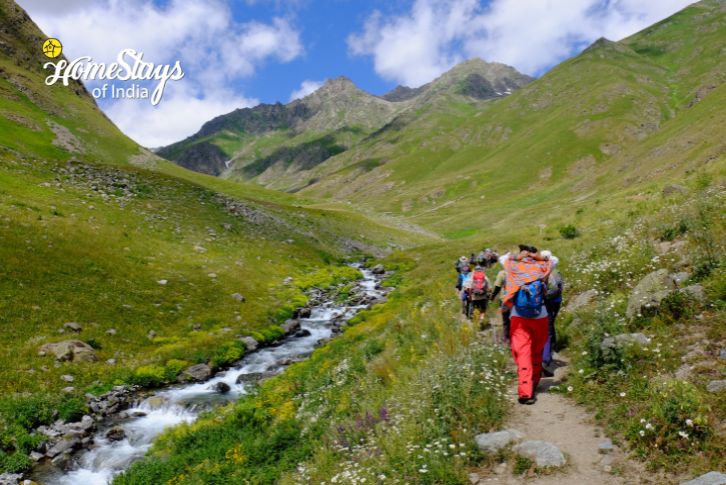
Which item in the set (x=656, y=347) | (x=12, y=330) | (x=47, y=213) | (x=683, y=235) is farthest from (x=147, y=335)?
(x=683, y=235)

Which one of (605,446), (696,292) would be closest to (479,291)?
(696,292)

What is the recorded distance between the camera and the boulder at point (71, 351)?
1959 cm

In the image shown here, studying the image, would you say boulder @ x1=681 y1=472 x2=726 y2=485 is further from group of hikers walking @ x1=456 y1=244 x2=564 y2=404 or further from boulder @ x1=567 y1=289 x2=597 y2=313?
boulder @ x1=567 y1=289 x2=597 y2=313

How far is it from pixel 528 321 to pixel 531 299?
0.53m

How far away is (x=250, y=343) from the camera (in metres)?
25.6

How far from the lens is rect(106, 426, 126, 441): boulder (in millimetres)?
15781

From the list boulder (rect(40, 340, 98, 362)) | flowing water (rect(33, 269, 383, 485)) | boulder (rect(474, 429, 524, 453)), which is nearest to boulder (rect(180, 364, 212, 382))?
flowing water (rect(33, 269, 383, 485))

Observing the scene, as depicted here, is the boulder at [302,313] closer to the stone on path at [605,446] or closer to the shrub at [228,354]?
the shrub at [228,354]

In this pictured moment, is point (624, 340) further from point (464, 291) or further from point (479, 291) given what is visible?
point (464, 291)

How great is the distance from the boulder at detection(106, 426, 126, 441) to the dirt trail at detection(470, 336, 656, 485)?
1411 cm

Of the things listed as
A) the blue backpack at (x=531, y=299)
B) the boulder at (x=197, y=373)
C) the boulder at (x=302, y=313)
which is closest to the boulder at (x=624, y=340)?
the blue backpack at (x=531, y=299)

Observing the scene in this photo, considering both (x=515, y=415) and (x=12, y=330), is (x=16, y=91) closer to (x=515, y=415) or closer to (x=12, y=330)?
(x=12, y=330)

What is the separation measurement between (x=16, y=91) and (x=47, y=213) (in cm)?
7179

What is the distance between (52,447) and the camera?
48.9 feet
